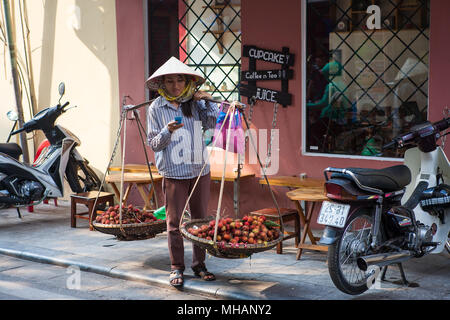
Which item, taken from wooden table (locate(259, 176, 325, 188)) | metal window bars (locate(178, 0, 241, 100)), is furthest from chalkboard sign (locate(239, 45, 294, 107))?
wooden table (locate(259, 176, 325, 188))

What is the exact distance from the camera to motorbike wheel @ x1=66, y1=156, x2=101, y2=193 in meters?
9.95

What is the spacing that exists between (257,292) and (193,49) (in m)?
4.76

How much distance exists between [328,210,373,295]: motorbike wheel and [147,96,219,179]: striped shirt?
1.59 m

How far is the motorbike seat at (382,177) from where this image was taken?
5527mm

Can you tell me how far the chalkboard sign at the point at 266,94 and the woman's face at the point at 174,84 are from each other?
8.50 feet

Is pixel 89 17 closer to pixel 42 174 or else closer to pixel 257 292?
pixel 42 174

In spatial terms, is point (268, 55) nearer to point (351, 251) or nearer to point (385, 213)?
point (385, 213)

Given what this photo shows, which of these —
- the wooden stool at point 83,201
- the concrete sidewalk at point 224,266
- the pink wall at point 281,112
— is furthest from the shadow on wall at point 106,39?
the pink wall at point 281,112

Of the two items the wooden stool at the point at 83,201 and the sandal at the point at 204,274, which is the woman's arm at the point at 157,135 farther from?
the wooden stool at the point at 83,201

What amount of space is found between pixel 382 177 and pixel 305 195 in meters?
1.68

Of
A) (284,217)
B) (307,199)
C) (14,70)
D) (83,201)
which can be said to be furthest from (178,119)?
(14,70)

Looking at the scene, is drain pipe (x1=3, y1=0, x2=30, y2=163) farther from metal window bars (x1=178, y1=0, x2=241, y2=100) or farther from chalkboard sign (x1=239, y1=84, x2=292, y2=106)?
chalkboard sign (x1=239, y1=84, x2=292, y2=106)

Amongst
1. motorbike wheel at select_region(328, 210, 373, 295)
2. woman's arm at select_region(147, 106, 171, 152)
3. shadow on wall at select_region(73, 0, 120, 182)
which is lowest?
motorbike wheel at select_region(328, 210, 373, 295)

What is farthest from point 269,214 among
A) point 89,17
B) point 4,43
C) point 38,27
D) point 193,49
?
point 4,43
